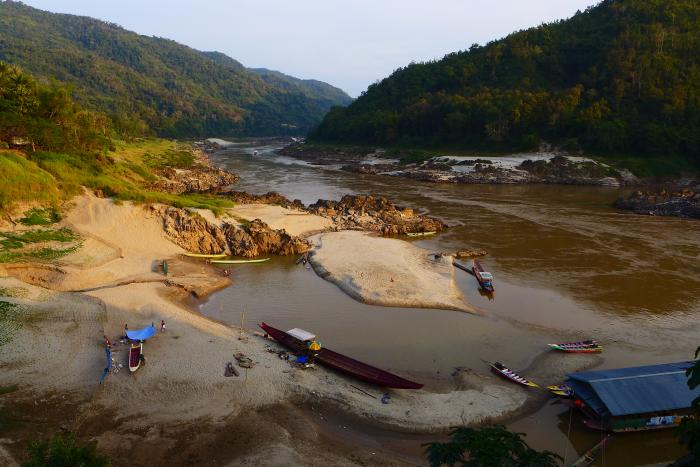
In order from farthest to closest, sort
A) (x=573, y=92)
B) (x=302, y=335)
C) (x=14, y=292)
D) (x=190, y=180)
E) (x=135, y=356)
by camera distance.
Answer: (x=573, y=92) < (x=190, y=180) < (x=14, y=292) < (x=302, y=335) < (x=135, y=356)

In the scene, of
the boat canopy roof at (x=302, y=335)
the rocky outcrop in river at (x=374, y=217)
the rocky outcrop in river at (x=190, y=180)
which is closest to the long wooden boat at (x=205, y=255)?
the rocky outcrop in river at (x=374, y=217)

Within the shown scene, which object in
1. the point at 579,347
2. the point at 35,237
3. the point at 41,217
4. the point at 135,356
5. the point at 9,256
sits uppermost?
the point at 41,217

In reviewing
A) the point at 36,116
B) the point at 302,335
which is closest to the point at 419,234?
the point at 302,335

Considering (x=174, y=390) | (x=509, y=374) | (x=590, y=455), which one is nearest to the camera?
(x=590, y=455)

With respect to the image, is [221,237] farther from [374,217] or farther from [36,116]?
[36,116]

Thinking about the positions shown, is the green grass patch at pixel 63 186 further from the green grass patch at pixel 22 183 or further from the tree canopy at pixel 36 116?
the tree canopy at pixel 36 116

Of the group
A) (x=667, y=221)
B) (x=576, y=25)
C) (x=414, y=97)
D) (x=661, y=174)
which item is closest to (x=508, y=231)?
(x=667, y=221)

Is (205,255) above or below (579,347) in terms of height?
below
